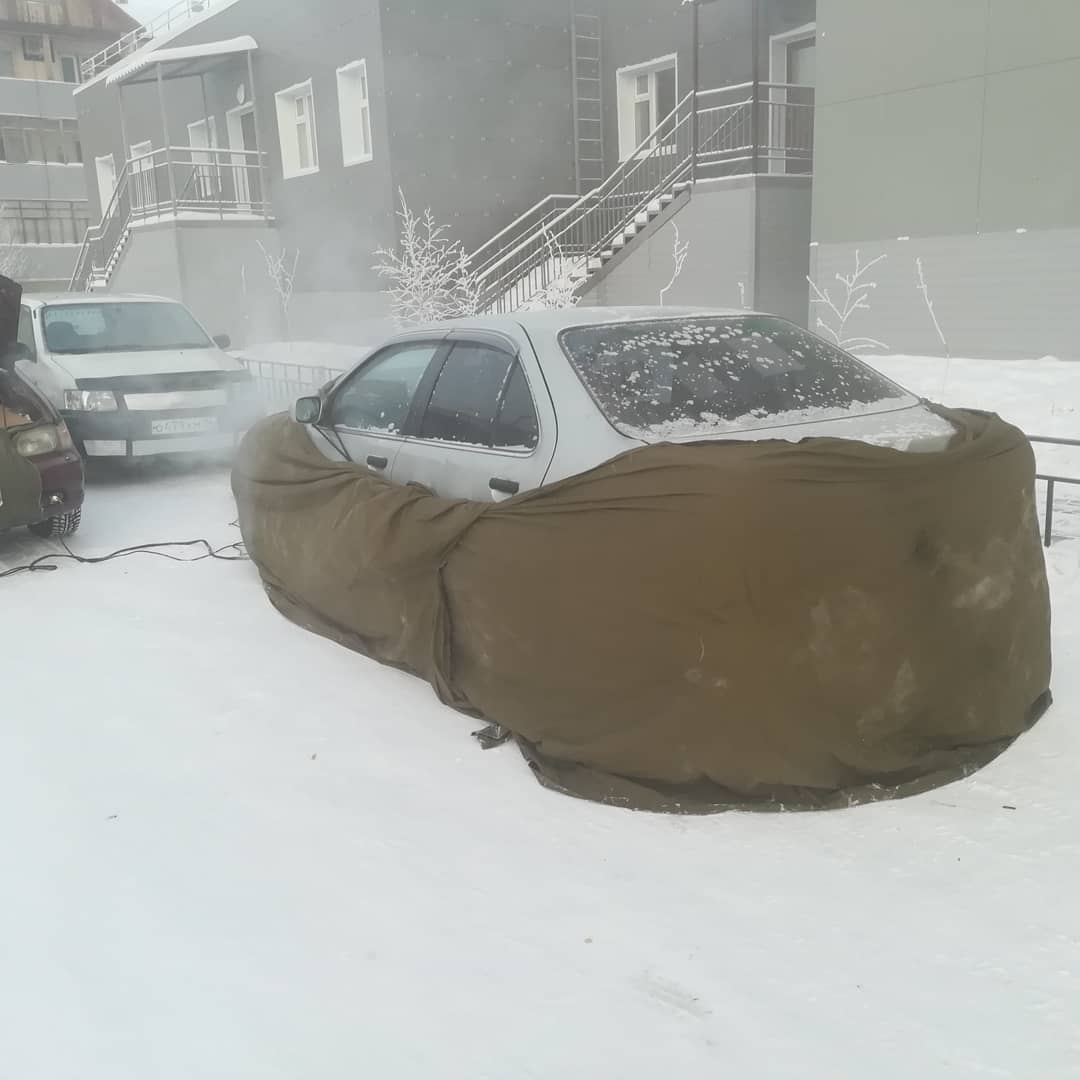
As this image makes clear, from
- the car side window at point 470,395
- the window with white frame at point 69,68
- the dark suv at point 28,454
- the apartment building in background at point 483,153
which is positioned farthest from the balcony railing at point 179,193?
the window with white frame at point 69,68

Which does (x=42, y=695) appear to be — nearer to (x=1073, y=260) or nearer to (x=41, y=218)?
(x=1073, y=260)

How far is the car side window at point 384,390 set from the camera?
15.2ft

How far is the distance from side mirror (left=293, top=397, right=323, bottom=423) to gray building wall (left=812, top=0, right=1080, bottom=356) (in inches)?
325

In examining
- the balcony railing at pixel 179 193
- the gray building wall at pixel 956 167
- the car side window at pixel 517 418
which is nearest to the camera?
the car side window at pixel 517 418

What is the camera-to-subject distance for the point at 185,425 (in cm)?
867

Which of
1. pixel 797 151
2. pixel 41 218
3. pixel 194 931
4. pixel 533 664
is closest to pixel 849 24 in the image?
pixel 797 151

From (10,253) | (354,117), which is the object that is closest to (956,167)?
(354,117)

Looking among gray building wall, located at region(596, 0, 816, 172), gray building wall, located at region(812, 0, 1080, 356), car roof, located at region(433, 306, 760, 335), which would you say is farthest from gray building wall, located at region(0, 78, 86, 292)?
car roof, located at region(433, 306, 760, 335)

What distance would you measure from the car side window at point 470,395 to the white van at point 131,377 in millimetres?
4888

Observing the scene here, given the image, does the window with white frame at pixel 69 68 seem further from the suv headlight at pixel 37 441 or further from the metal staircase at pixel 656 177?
the suv headlight at pixel 37 441

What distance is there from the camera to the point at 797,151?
13953 millimetres

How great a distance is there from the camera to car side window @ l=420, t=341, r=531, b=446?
401 cm

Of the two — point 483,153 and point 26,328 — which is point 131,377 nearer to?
point 26,328

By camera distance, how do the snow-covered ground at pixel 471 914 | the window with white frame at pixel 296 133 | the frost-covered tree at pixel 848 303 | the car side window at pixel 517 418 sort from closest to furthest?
the snow-covered ground at pixel 471 914 → the car side window at pixel 517 418 → the frost-covered tree at pixel 848 303 → the window with white frame at pixel 296 133
